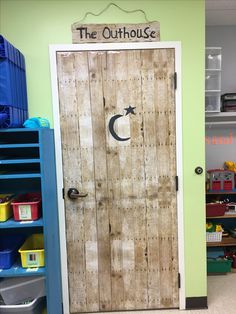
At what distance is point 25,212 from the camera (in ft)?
Result: 5.99

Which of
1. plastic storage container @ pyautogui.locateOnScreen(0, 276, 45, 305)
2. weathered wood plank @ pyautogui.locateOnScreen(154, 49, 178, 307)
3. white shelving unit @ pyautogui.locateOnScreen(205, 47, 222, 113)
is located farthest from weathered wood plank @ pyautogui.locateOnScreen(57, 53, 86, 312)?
white shelving unit @ pyautogui.locateOnScreen(205, 47, 222, 113)

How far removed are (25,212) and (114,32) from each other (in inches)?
58.1

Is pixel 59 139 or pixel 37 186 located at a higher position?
pixel 59 139

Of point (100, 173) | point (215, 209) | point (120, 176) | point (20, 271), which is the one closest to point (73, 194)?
point (100, 173)

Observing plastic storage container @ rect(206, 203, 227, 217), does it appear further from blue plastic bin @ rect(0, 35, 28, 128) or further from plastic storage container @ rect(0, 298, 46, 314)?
blue plastic bin @ rect(0, 35, 28, 128)

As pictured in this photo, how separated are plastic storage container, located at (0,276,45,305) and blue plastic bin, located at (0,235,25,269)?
19 cm

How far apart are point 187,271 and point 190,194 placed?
65 cm

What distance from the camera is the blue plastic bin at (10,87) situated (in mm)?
1653

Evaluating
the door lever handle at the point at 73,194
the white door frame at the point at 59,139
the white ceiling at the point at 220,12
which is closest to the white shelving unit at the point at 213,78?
the white ceiling at the point at 220,12

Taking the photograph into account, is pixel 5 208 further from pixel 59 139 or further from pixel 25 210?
pixel 59 139

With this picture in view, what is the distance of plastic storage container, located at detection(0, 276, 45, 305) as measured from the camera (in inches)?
76.8

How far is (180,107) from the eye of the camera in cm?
212

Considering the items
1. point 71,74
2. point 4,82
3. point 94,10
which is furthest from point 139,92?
point 4,82

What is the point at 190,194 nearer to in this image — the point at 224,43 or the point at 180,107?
the point at 180,107
